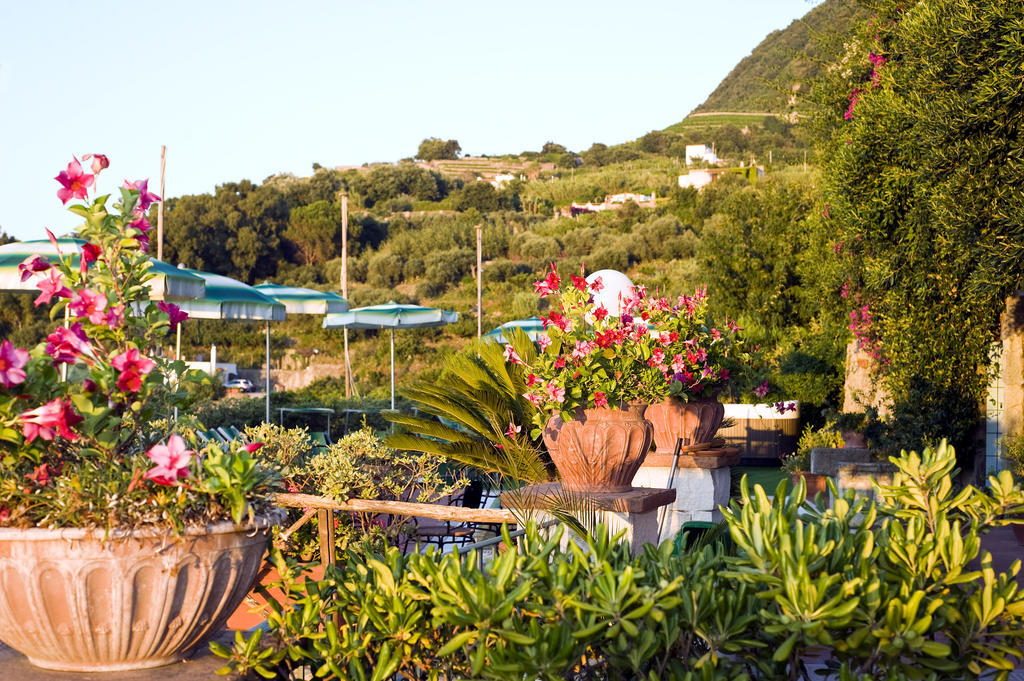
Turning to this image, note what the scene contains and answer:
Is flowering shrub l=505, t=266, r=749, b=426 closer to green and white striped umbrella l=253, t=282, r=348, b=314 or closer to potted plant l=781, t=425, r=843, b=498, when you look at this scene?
potted plant l=781, t=425, r=843, b=498

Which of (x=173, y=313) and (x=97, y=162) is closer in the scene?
(x=97, y=162)

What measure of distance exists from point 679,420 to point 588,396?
2260 millimetres

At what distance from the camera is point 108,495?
8.64 feet

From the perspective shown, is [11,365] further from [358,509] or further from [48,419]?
[358,509]

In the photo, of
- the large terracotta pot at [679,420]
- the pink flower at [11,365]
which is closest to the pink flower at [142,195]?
the pink flower at [11,365]

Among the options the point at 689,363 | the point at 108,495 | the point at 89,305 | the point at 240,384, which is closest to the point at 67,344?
the point at 89,305

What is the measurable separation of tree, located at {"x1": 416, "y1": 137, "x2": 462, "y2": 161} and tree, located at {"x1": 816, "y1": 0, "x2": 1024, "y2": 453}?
67.4 m

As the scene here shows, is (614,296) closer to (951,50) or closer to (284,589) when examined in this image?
(951,50)

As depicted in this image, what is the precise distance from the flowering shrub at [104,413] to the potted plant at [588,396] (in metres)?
1.59

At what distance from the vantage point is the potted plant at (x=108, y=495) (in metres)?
2.62

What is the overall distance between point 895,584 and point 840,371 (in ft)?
38.2

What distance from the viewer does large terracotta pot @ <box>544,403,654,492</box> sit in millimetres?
4098

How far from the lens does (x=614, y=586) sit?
7.86 ft

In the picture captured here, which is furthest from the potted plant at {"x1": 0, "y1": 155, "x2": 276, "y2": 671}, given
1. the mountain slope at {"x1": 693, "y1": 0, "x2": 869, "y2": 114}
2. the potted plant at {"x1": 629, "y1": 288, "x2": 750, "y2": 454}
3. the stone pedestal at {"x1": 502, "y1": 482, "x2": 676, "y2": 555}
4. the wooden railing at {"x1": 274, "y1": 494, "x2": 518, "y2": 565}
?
the mountain slope at {"x1": 693, "y1": 0, "x2": 869, "y2": 114}
